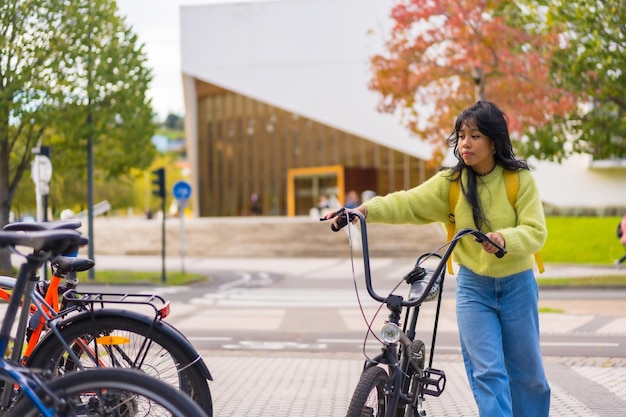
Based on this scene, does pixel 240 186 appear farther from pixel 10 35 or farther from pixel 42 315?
pixel 42 315

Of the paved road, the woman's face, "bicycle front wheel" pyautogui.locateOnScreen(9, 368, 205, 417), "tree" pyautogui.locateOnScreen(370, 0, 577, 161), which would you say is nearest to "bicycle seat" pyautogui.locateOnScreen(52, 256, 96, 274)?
"bicycle front wheel" pyautogui.locateOnScreen(9, 368, 205, 417)

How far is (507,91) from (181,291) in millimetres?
9441

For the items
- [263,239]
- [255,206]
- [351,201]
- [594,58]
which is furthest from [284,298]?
[255,206]

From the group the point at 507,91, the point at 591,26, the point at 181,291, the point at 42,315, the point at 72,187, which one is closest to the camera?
the point at 42,315

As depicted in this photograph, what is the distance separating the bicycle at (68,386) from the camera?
2797 mm

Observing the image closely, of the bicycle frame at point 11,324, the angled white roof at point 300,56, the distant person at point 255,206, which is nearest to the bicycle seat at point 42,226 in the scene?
the bicycle frame at point 11,324

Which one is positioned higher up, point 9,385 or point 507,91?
point 507,91

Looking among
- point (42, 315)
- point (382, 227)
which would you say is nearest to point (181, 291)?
point (42, 315)

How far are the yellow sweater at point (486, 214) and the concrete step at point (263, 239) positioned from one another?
29.0 metres

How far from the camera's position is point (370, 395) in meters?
3.63

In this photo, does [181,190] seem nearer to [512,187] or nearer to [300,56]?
[512,187]

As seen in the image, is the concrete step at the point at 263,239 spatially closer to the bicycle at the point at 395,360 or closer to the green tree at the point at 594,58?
the green tree at the point at 594,58

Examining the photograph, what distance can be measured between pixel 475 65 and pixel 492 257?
63.6ft

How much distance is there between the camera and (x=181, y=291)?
18.7 meters
